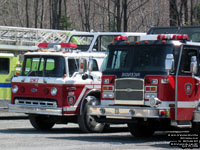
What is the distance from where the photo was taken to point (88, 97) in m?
16.0

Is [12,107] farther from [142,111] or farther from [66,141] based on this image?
[142,111]

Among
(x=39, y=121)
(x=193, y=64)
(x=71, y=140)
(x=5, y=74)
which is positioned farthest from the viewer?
(x=5, y=74)

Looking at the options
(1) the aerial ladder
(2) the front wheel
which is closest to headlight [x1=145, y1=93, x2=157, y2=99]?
(2) the front wheel

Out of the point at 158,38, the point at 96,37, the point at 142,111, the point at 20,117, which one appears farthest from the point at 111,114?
the point at 20,117

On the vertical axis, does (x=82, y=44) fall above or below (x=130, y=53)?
above

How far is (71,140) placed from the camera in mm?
13789

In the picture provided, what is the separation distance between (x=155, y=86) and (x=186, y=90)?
0.78m

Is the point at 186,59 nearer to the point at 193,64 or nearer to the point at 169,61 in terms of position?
the point at 193,64

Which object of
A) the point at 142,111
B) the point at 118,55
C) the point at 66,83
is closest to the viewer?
the point at 142,111

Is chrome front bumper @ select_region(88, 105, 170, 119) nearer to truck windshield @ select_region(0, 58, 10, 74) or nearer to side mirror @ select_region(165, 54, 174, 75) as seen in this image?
side mirror @ select_region(165, 54, 174, 75)

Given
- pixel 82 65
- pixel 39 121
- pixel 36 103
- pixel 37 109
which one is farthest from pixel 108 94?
pixel 39 121

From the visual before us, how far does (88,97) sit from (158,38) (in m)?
3.22

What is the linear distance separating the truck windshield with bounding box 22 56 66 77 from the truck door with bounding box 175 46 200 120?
373 centimetres

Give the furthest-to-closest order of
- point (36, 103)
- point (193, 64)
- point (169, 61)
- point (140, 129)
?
point (36, 103)
point (140, 129)
point (193, 64)
point (169, 61)
